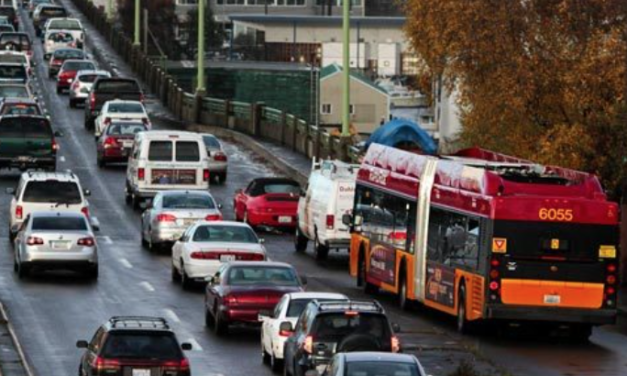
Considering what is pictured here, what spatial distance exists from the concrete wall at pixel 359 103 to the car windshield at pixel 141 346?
11099cm

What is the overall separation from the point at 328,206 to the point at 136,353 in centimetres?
2108

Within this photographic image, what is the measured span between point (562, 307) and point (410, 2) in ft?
50.0

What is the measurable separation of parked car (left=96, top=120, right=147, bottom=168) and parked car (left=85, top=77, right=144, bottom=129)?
10.9 meters

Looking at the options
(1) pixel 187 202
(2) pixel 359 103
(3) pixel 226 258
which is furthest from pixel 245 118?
(2) pixel 359 103

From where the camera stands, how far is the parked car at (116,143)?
216 feet

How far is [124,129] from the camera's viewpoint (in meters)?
66.5

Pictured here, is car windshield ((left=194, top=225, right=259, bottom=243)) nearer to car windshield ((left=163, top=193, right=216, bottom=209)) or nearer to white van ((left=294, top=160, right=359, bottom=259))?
white van ((left=294, top=160, right=359, bottom=259))

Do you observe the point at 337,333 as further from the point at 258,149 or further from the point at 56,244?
the point at 258,149

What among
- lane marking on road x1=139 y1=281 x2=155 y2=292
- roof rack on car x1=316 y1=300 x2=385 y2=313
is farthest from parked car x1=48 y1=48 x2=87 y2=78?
roof rack on car x1=316 y1=300 x2=385 y2=313

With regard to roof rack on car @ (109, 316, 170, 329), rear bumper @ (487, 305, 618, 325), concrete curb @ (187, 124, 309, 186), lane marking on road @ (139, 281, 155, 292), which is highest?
roof rack on car @ (109, 316, 170, 329)

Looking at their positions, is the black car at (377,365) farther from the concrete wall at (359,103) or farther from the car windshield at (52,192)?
the concrete wall at (359,103)

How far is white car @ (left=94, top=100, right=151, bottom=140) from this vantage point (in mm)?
71562

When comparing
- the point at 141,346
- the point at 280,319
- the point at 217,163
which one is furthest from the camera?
the point at 217,163

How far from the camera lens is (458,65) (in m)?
47.7
